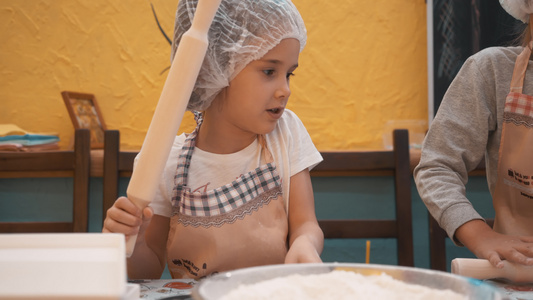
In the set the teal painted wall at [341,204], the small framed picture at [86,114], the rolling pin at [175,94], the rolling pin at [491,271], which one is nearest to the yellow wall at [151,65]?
the small framed picture at [86,114]

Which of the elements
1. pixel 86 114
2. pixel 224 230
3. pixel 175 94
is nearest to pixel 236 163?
pixel 224 230

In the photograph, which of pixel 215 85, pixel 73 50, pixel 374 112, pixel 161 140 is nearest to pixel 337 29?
pixel 374 112

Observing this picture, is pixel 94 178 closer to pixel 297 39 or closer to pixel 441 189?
pixel 297 39

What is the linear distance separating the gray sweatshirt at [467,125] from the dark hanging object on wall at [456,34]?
91cm

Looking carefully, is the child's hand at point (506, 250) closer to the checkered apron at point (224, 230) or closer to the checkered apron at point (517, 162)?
the checkered apron at point (517, 162)

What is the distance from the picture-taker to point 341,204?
6.05 ft

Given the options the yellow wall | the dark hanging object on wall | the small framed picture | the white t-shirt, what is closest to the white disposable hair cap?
the white t-shirt

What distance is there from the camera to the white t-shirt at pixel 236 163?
107 cm

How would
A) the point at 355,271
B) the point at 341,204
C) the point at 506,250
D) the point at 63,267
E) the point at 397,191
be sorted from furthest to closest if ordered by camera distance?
the point at 341,204 → the point at 397,191 → the point at 506,250 → the point at 355,271 → the point at 63,267

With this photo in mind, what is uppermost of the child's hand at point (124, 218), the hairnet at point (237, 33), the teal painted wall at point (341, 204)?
the hairnet at point (237, 33)

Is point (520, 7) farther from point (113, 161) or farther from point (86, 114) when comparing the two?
point (86, 114)

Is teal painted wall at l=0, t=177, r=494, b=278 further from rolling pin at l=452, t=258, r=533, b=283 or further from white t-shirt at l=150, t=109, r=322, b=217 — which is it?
rolling pin at l=452, t=258, r=533, b=283

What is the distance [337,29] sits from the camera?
2.18 m

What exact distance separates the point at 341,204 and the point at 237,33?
3.17 feet
